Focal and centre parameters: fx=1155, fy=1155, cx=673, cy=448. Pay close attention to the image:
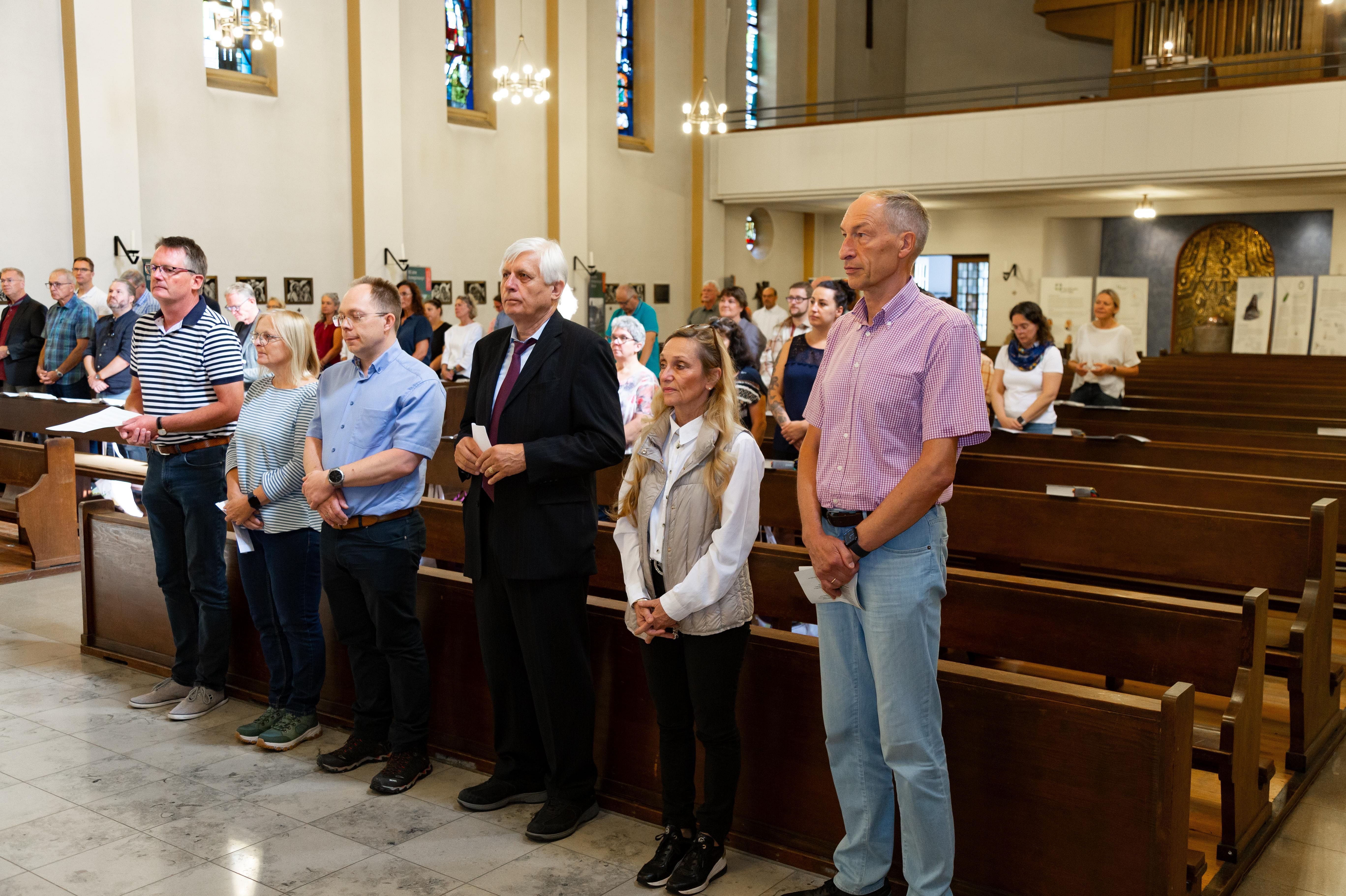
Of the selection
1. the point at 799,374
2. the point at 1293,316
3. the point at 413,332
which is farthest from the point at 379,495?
the point at 1293,316

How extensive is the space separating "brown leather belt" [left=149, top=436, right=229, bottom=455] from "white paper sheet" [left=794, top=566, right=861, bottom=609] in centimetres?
223

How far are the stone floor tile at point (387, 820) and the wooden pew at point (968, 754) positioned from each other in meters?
0.28

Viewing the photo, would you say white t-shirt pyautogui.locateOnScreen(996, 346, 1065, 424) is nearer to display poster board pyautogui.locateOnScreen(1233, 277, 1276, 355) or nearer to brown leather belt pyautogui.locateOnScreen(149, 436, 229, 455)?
brown leather belt pyautogui.locateOnScreen(149, 436, 229, 455)

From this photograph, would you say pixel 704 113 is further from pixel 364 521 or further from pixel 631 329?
pixel 364 521

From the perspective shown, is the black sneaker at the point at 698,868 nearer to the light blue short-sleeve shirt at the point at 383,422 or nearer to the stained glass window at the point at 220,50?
the light blue short-sleeve shirt at the point at 383,422

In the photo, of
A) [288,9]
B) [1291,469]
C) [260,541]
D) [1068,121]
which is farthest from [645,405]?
[1068,121]

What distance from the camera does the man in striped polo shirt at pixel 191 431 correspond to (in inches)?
142

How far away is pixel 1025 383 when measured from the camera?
575cm

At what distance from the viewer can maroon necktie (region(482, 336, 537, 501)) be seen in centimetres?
290

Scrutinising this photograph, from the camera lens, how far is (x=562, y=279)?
2.92m

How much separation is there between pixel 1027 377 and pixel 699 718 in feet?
12.0

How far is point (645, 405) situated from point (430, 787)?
6.12 feet

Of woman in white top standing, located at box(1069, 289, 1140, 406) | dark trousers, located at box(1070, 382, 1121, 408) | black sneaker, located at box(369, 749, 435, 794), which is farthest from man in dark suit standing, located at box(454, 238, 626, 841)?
dark trousers, located at box(1070, 382, 1121, 408)

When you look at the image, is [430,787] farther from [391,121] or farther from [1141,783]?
[391,121]
